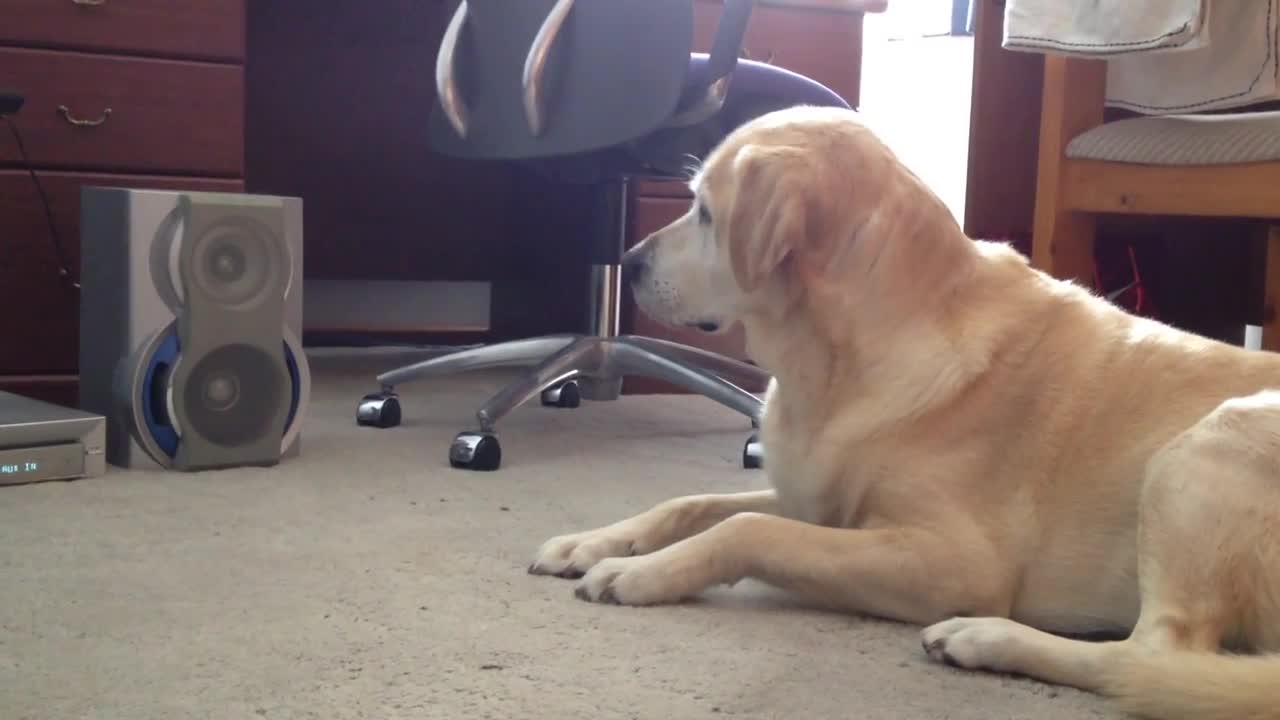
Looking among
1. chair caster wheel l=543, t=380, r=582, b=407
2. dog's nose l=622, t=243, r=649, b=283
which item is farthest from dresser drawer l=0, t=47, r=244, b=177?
dog's nose l=622, t=243, r=649, b=283

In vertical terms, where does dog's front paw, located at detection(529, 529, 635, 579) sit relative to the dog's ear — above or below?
below

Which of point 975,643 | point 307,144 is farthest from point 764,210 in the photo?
point 307,144

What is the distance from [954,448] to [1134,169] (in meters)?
0.97

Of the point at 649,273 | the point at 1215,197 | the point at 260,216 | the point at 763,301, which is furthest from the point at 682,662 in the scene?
the point at 1215,197

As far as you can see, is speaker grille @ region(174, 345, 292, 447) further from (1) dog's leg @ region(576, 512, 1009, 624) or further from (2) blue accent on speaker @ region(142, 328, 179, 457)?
(1) dog's leg @ region(576, 512, 1009, 624)

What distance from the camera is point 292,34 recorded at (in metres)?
3.30

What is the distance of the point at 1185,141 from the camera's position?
77.0 inches

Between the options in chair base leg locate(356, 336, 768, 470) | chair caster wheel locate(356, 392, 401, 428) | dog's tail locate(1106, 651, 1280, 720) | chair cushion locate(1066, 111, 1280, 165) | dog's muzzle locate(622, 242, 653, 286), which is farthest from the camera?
chair caster wheel locate(356, 392, 401, 428)

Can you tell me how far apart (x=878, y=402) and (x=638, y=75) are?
0.90 metres

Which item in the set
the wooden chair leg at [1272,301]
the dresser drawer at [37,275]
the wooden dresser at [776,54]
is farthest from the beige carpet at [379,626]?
the wooden dresser at [776,54]

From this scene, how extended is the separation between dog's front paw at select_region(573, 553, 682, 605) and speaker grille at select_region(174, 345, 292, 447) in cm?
85

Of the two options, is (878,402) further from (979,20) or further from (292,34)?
(292,34)

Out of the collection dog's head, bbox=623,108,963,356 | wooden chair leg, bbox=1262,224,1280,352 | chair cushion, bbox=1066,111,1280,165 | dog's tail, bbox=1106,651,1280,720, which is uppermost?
chair cushion, bbox=1066,111,1280,165

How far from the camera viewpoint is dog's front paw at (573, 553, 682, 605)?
1251mm
